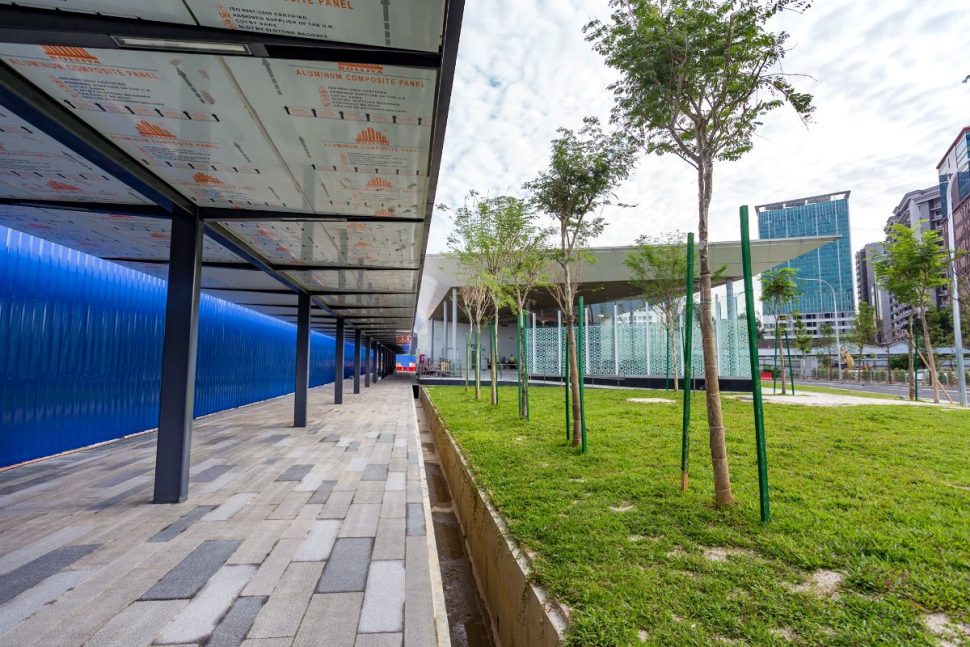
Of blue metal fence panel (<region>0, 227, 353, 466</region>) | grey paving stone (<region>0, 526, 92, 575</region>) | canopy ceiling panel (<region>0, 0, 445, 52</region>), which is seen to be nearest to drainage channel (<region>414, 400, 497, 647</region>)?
grey paving stone (<region>0, 526, 92, 575</region>)

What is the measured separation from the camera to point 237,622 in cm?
256

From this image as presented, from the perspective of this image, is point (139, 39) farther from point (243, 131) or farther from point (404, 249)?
point (404, 249)

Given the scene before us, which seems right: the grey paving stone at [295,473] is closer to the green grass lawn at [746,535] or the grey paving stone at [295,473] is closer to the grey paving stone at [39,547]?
the grey paving stone at [39,547]

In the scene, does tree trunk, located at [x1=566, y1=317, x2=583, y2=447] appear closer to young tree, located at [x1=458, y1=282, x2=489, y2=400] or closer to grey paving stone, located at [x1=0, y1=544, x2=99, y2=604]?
grey paving stone, located at [x1=0, y1=544, x2=99, y2=604]

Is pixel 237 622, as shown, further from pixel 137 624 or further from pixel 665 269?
pixel 665 269

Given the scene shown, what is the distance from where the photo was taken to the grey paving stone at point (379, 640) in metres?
2.40

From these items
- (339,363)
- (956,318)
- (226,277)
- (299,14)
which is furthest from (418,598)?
(956,318)

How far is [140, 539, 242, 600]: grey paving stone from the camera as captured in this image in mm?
2848

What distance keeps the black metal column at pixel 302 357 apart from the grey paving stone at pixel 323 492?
14.9 ft

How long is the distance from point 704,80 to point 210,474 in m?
7.25

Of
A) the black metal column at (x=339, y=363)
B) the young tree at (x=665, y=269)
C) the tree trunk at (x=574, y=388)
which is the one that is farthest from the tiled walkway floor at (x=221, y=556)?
the young tree at (x=665, y=269)

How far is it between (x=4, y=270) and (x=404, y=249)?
16.7ft

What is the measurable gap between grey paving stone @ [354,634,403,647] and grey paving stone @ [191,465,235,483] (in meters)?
4.10

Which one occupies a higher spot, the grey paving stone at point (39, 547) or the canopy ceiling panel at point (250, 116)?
the canopy ceiling panel at point (250, 116)
